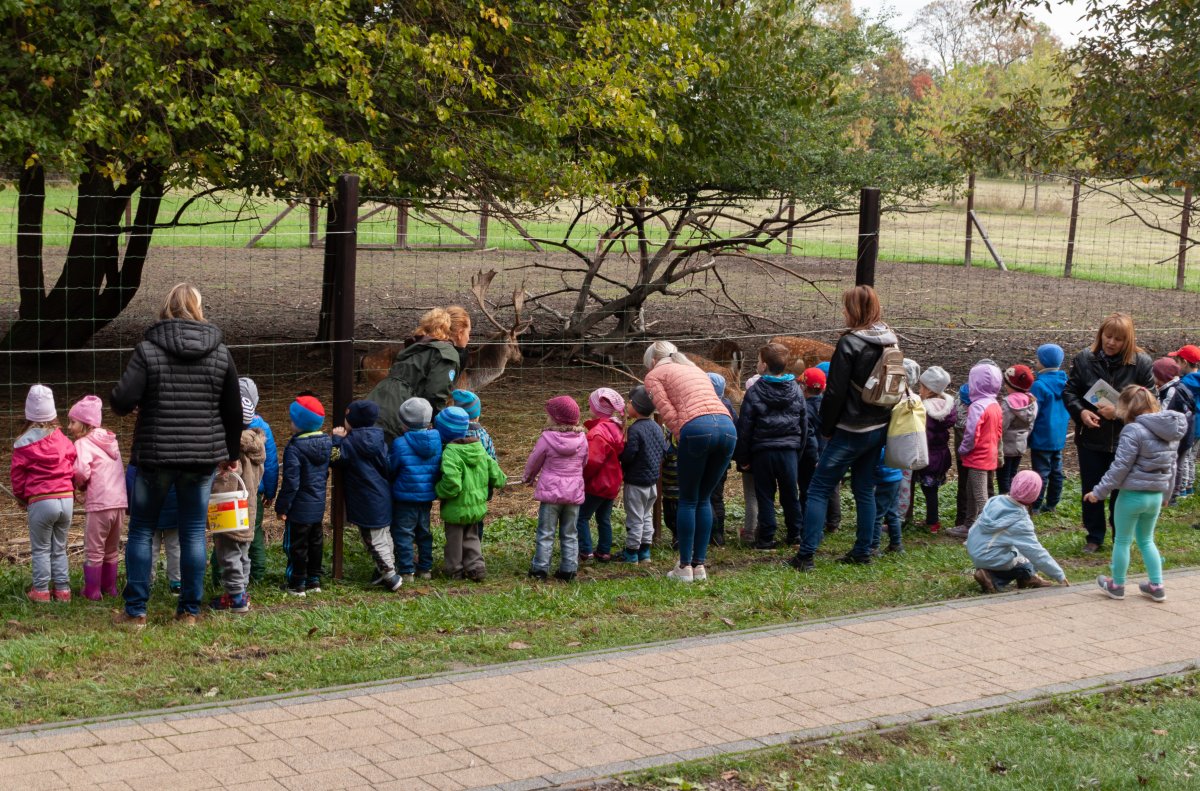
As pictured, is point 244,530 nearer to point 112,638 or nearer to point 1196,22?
point 112,638

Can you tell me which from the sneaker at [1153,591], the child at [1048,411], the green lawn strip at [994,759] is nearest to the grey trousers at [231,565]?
the green lawn strip at [994,759]

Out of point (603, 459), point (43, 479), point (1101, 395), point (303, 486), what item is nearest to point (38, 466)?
point (43, 479)

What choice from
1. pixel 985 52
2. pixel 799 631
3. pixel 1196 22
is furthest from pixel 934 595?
pixel 985 52

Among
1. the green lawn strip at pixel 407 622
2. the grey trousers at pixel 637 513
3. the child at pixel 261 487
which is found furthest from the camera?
the grey trousers at pixel 637 513

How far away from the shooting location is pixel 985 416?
30.3 ft

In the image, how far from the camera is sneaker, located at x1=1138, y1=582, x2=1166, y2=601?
7641mm

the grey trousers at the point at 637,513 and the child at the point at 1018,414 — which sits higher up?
the child at the point at 1018,414

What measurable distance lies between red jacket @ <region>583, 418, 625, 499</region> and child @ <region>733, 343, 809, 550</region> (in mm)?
924

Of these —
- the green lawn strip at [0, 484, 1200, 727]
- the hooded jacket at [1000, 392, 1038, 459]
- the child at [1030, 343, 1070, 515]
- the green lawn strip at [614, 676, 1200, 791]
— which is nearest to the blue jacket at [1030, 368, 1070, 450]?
the child at [1030, 343, 1070, 515]

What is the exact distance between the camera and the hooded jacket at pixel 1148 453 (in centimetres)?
764

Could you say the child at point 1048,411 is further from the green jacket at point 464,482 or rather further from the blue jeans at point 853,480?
the green jacket at point 464,482

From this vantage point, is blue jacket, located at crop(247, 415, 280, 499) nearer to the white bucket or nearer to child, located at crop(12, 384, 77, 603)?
the white bucket

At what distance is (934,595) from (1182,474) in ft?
13.2

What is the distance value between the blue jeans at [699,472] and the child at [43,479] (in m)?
3.42
